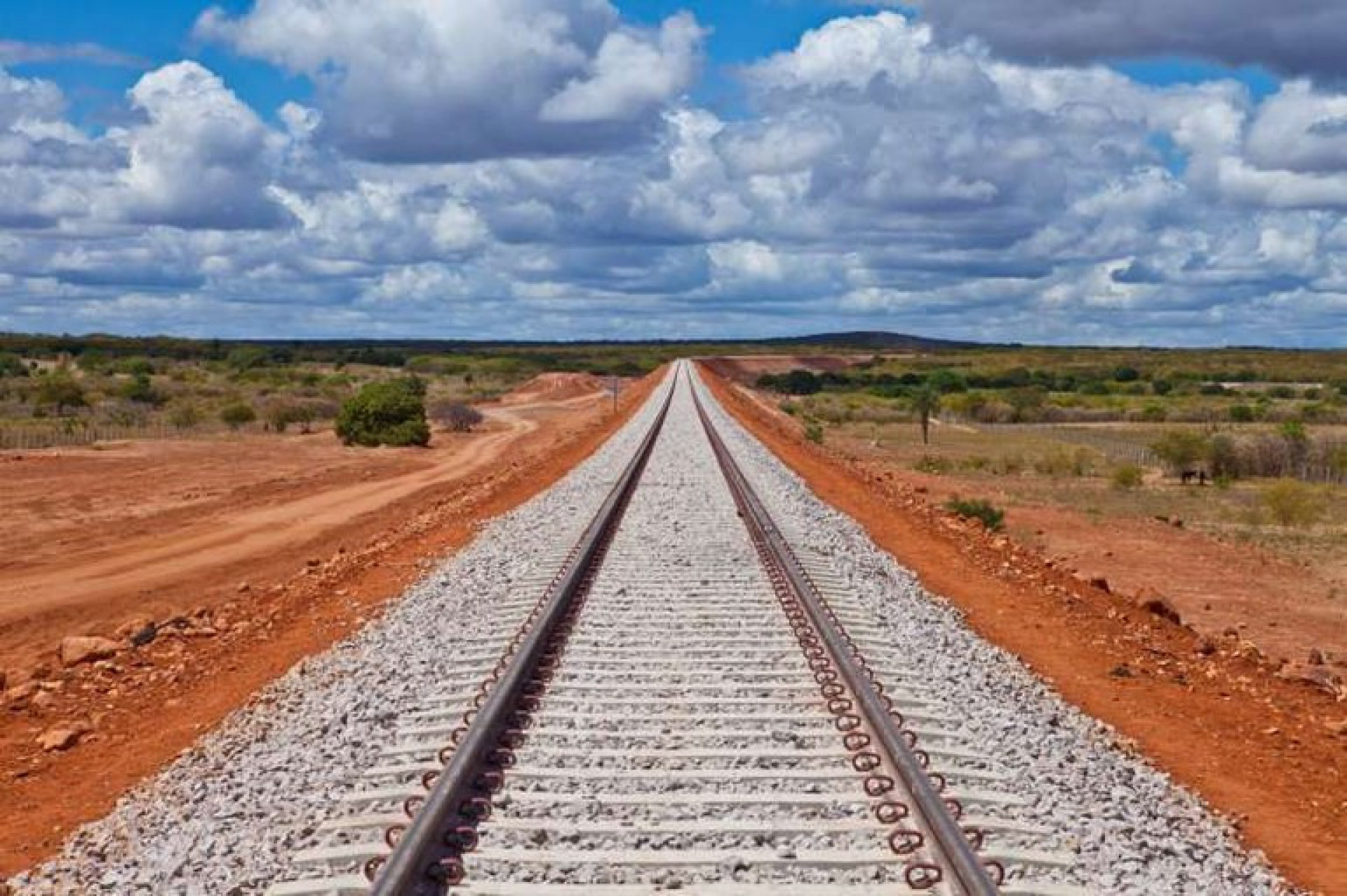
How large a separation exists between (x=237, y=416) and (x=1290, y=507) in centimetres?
4416

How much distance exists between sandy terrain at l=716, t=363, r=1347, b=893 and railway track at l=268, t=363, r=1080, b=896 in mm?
1403

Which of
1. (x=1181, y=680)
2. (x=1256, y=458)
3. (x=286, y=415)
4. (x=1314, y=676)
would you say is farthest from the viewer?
(x=286, y=415)

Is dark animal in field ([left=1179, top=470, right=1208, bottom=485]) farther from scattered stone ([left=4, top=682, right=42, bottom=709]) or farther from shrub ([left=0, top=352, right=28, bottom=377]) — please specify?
shrub ([left=0, top=352, right=28, bottom=377])

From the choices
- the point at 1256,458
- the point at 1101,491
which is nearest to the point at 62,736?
the point at 1101,491

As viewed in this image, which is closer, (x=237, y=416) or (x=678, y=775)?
(x=678, y=775)

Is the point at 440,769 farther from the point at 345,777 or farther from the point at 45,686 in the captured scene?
the point at 45,686

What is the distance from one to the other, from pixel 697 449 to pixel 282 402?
38475 millimetres

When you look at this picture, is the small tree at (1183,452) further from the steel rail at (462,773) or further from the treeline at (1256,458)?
the steel rail at (462,773)

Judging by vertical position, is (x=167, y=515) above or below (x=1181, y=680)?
below

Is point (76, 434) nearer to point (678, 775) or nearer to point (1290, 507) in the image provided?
point (1290, 507)

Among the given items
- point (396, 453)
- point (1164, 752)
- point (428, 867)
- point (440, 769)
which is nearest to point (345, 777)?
point (440, 769)

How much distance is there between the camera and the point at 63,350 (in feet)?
541

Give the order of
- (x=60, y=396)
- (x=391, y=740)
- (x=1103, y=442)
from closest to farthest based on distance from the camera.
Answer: (x=391, y=740) < (x=60, y=396) < (x=1103, y=442)

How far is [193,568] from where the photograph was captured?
21.9m
